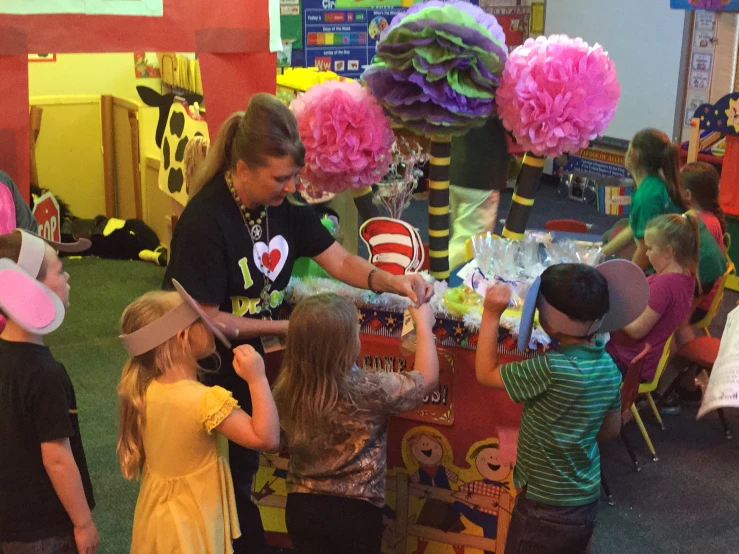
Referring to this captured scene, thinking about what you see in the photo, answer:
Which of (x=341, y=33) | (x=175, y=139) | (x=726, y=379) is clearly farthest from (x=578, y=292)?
(x=341, y=33)

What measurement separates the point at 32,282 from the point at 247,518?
0.88 metres

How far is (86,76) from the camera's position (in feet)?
21.5

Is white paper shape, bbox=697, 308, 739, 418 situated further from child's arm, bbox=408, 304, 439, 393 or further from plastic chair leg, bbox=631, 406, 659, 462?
plastic chair leg, bbox=631, 406, 659, 462

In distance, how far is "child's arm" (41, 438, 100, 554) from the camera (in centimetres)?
175

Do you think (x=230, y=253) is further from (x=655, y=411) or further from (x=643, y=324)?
(x=655, y=411)

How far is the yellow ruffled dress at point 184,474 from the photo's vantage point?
68.7 inches

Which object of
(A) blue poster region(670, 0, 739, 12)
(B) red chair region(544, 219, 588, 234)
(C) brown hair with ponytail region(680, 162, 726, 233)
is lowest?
(B) red chair region(544, 219, 588, 234)

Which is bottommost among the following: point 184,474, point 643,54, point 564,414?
point 184,474

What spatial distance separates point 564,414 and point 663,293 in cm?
122

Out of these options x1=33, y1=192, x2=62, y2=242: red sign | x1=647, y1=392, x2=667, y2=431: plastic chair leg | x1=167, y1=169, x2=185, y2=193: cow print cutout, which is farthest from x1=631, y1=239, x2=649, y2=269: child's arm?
x1=33, y1=192, x2=62, y2=242: red sign

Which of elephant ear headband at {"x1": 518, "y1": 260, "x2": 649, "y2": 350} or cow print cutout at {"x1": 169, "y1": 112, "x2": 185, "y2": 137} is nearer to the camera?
elephant ear headband at {"x1": 518, "y1": 260, "x2": 649, "y2": 350}

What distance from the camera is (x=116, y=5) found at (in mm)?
2248

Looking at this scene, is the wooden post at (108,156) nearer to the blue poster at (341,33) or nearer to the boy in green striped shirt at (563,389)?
the blue poster at (341,33)

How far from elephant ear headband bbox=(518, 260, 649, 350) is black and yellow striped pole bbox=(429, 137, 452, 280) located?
18.2 inches
